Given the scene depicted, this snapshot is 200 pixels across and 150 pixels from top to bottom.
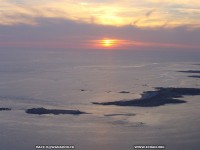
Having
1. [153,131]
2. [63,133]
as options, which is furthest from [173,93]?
[63,133]

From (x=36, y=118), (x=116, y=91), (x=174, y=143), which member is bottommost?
(x=174, y=143)

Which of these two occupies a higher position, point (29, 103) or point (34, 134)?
point (29, 103)

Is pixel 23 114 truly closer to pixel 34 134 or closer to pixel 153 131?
pixel 34 134

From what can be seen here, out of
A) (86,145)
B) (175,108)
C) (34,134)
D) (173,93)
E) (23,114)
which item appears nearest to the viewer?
(86,145)

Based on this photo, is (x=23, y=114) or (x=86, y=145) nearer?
(x=86, y=145)

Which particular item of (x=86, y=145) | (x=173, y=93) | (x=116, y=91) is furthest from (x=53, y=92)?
(x=86, y=145)

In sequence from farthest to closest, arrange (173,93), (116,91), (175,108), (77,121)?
(116,91) → (173,93) → (175,108) → (77,121)

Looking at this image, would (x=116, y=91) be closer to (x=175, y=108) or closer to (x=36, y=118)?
(x=175, y=108)

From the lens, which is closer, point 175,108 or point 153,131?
point 153,131

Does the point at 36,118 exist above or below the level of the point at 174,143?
above
